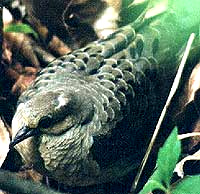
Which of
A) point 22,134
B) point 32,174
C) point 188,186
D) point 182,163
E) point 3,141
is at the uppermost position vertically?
point 22,134

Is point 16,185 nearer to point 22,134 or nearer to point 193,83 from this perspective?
point 22,134

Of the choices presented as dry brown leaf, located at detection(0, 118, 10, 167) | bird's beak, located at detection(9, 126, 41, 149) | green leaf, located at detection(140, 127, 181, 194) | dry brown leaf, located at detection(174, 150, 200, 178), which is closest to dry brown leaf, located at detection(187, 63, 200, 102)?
dry brown leaf, located at detection(174, 150, 200, 178)

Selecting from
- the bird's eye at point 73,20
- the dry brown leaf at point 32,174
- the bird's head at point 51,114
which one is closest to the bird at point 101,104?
the bird's head at point 51,114

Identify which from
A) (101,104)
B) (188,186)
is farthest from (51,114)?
(188,186)

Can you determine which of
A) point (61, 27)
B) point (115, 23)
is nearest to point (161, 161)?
point (115, 23)

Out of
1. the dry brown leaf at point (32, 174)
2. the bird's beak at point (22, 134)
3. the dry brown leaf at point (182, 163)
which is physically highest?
the bird's beak at point (22, 134)

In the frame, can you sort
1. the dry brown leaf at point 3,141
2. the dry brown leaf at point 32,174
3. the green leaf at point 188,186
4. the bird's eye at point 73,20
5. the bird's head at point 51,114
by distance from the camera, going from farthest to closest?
1. the bird's eye at point 73,20
2. the dry brown leaf at point 32,174
3. the dry brown leaf at point 3,141
4. the bird's head at point 51,114
5. the green leaf at point 188,186

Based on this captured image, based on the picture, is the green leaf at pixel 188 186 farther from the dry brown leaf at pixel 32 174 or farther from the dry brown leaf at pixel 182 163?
the dry brown leaf at pixel 32 174
